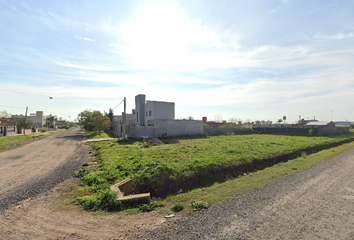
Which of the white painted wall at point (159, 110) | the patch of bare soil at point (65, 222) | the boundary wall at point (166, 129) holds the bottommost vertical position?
the patch of bare soil at point (65, 222)

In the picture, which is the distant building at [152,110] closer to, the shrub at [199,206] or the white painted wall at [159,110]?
the white painted wall at [159,110]

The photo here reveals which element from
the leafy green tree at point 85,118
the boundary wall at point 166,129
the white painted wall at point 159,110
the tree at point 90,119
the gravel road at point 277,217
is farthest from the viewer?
the leafy green tree at point 85,118

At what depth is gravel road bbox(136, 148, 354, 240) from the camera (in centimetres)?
373

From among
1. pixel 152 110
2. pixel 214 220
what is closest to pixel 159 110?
pixel 152 110

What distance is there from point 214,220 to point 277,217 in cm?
156

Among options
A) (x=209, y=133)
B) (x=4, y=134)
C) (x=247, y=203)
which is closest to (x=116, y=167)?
(x=247, y=203)

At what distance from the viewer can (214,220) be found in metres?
4.30

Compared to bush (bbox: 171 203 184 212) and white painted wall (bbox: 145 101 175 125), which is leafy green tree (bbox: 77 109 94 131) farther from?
bush (bbox: 171 203 184 212)

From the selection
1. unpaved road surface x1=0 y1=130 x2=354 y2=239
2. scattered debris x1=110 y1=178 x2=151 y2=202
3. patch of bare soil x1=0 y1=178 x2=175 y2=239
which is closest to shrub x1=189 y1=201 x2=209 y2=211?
unpaved road surface x1=0 y1=130 x2=354 y2=239

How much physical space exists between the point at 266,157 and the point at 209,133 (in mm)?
20813

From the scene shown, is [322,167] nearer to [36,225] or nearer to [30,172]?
[36,225]

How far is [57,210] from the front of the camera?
16.0 ft

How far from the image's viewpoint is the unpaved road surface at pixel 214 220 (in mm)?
3744

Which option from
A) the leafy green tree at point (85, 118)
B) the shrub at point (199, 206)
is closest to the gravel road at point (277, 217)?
the shrub at point (199, 206)
